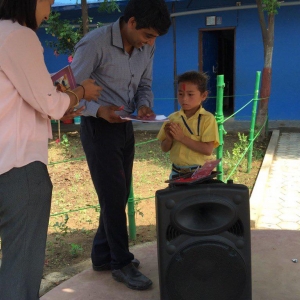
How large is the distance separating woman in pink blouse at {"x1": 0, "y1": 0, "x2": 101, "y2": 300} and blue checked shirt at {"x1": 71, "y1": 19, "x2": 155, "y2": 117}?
48cm

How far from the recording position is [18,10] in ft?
5.82

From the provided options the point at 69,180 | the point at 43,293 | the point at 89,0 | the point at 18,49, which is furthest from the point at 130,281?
the point at 89,0

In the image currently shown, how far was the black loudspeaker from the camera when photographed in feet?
6.87

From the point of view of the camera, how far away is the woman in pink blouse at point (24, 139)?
173cm

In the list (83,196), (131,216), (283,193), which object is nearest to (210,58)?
(283,193)

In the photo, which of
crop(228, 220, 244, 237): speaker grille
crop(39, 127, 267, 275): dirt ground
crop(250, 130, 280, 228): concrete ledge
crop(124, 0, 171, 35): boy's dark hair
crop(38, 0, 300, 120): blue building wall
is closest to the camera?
crop(228, 220, 244, 237): speaker grille

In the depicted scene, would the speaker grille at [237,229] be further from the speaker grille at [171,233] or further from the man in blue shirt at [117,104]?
the man in blue shirt at [117,104]

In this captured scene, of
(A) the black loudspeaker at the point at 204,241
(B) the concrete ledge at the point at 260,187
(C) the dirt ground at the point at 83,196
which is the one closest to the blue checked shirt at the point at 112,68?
(A) the black loudspeaker at the point at 204,241

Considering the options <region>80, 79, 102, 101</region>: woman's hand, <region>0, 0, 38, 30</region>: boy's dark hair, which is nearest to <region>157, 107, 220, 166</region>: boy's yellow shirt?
<region>80, 79, 102, 101</region>: woman's hand

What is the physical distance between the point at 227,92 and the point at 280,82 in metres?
2.79

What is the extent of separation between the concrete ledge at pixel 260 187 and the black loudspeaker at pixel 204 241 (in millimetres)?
1971

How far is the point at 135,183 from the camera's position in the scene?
5805 millimetres

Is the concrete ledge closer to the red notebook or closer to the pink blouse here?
the red notebook

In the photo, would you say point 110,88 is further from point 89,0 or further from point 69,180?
point 89,0
